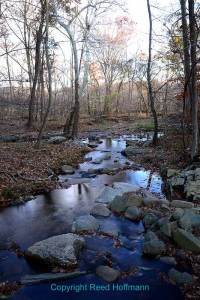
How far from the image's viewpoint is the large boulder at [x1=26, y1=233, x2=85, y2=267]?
21.0ft

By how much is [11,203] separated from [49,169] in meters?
3.15

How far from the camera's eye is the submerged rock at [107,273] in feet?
19.5

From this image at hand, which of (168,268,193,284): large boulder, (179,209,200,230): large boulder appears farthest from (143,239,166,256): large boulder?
(179,209,200,230): large boulder

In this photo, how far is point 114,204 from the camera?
30.1 ft

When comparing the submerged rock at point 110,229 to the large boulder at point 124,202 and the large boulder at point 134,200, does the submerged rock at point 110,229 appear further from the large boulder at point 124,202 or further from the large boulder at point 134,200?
the large boulder at point 134,200

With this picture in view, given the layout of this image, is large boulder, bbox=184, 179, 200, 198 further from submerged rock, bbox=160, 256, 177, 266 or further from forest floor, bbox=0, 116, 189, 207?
submerged rock, bbox=160, 256, 177, 266

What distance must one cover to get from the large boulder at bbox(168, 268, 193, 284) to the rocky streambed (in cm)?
2

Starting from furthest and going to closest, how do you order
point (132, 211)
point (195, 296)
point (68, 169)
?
point (68, 169)
point (132, 211)
point (195, 296)

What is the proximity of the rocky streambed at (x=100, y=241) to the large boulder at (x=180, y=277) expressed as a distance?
0.02 m

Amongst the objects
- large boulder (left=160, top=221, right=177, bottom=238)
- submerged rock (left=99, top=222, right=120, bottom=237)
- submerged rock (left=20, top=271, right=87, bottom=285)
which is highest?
large boulder (left=160, top=221, right=177, bottom=238)

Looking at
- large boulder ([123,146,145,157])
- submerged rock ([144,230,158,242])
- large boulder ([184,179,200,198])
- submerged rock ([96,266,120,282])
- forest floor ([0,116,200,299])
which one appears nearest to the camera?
submerged rock ([96,266,120,282])

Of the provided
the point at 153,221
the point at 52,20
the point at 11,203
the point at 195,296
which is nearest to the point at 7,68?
the point at 52,20

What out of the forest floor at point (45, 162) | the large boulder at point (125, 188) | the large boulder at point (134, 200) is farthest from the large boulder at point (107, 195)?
the forest floor at point (45, 162)

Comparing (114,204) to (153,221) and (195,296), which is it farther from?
(195,296)
